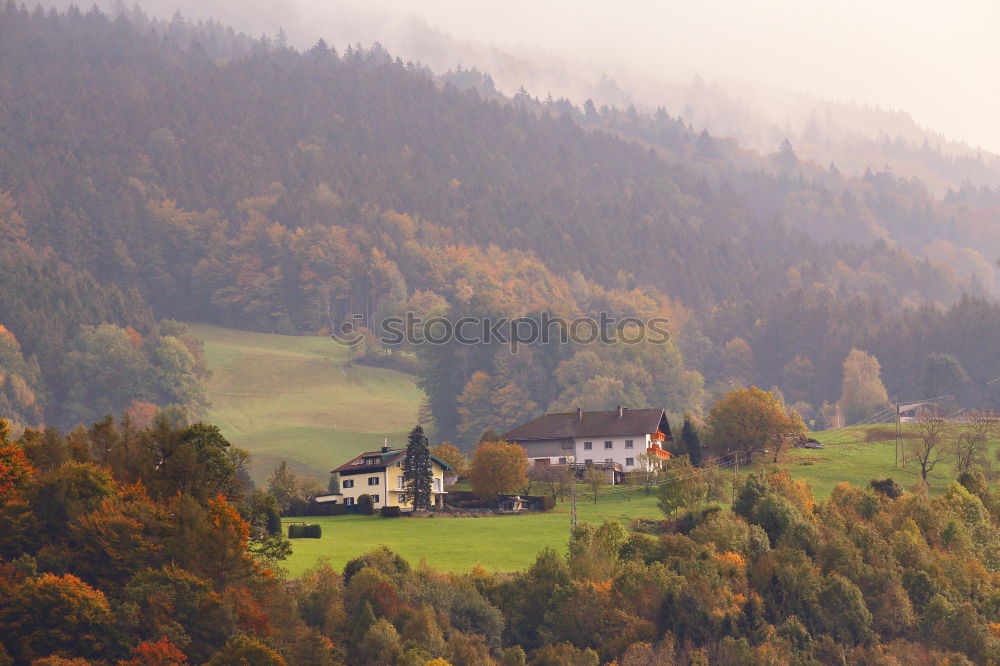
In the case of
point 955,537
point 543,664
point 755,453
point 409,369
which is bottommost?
point 543,664

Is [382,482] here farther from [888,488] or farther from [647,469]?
[888,488]

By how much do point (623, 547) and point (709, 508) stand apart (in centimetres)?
950

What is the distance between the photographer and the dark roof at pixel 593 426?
11156cm

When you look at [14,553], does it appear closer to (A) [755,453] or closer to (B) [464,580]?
(B) [464,580]

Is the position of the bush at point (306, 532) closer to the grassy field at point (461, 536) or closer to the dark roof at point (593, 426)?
the grassy field at point (461, 536)

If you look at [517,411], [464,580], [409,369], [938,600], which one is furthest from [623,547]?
[409,369]

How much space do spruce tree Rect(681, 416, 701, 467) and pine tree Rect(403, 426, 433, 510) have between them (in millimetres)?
21433

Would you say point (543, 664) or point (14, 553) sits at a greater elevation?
point (14, 553)

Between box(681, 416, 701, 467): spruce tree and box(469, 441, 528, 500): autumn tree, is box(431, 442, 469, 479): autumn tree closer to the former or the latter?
box(469, 441, 528, 500): autumn tree

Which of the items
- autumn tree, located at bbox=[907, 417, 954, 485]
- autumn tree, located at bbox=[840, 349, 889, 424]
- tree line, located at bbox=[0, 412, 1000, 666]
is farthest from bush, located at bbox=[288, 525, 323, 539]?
autumn tree, located at bbox=[840, 349, 889, 424]

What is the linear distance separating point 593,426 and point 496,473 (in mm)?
20589

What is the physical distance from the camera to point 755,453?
105 meters

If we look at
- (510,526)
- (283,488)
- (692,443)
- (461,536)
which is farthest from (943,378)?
(461,536)

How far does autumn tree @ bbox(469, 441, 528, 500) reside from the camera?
94375mm
